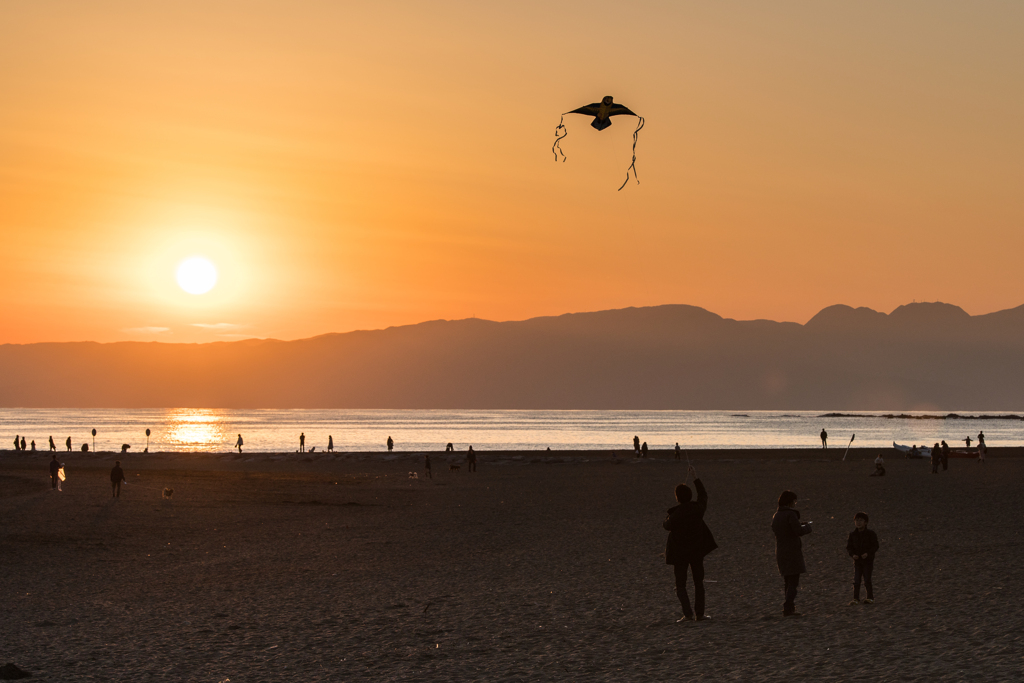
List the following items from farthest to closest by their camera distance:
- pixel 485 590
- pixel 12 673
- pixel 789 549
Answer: pixel 485 590, pixel 789 549, pixel 12 673

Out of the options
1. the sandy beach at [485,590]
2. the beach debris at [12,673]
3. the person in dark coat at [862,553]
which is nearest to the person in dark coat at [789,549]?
the sandy beach at [485,590]


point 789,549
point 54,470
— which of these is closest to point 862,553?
point 789,549

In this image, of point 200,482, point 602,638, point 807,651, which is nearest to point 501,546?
point 602,638

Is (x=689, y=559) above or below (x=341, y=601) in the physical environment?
above

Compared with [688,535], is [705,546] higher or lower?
lower

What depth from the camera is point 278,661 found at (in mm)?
10172

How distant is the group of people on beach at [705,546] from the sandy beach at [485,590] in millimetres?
353

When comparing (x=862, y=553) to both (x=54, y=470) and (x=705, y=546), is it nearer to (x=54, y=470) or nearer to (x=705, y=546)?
(x=705, y=546)

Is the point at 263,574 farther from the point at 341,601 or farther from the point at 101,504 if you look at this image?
the point at 101,504

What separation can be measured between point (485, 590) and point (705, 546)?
15.6 feet

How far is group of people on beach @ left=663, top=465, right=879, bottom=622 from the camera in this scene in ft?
37.0

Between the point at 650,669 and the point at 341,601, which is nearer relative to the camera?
the point at 650,669

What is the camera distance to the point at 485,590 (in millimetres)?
14781

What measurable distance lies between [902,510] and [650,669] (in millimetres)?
19361
